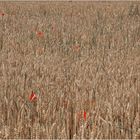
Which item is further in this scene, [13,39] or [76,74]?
[13,39]

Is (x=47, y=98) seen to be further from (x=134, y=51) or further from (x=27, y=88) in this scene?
(x=134, y=51)

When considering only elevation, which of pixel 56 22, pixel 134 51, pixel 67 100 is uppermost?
pixel 56 22

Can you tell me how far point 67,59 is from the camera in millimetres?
4543

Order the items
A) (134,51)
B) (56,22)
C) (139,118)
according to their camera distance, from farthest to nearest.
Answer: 1. (56,22)
2. (134,51)
3. (139,118)

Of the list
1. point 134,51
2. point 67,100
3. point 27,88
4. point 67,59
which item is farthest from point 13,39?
point 67,100

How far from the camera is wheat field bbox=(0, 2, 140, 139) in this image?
254cm

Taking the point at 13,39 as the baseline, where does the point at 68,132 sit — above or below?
below

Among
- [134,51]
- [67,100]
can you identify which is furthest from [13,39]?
[67,100]

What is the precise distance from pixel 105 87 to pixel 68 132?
94 centimetres

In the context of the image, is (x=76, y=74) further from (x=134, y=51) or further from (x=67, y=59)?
(x=134, y=51)

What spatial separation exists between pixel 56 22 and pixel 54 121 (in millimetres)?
4984

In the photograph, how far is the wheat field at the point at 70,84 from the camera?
254cm

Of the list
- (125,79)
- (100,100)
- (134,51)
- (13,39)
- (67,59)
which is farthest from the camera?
(13,39)

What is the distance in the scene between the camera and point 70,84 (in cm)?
348
